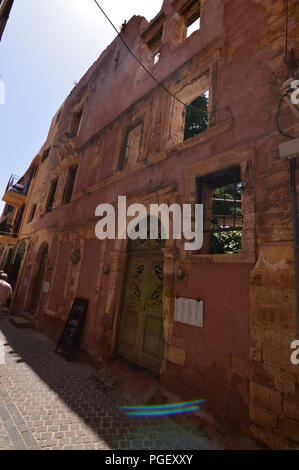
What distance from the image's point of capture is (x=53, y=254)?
8961 millimetres

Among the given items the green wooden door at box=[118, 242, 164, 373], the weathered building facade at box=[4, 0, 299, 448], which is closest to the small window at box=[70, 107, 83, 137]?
the weathered building facade at box=[4, 0, 299, 448]

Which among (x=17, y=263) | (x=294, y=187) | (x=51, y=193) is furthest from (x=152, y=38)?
(x=17, y=263)

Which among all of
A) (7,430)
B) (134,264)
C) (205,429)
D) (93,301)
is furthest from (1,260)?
(205,429)

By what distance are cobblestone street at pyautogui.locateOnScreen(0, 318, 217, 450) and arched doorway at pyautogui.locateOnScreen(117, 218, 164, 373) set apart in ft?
2.76

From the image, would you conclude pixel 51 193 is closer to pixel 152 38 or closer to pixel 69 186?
pixel 69 186

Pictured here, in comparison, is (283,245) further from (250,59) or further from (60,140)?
(60,140)

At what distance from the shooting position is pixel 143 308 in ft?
16.6

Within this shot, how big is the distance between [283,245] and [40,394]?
4.31m

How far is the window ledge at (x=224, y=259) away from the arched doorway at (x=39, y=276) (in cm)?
817

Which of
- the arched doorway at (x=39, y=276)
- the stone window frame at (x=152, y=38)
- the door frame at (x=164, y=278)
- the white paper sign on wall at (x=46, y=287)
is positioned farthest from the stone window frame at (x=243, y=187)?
the arched doorway at (x=39, y=276)

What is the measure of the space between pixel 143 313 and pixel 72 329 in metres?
2.39

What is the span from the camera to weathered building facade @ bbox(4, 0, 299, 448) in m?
2.95

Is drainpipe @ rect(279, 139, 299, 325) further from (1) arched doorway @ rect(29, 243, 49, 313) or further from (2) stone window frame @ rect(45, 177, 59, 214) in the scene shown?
(2) stone window frame @ rect(45, 177, 59, 214)

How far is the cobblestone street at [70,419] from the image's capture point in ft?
9.05
